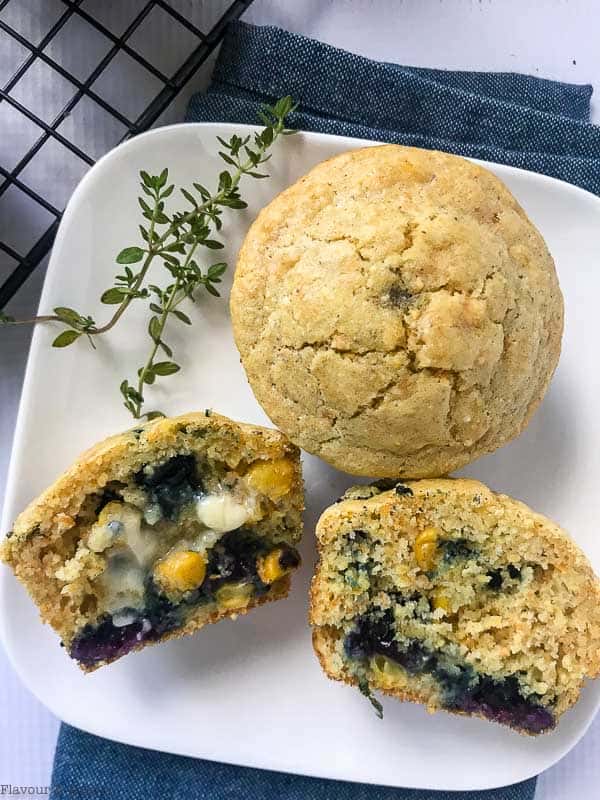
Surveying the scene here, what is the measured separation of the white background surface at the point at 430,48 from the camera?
2.97 metres

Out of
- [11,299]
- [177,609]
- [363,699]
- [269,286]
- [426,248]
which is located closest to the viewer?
[426,248]

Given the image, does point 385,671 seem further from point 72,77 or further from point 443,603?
point 72,77

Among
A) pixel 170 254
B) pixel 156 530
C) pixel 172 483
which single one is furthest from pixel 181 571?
pixel 170 254

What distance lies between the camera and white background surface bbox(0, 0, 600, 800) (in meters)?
2.97

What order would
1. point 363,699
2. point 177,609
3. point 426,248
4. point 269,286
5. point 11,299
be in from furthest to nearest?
point 11,299
point 363,699
point 177,609
point 269,286
point 426,248

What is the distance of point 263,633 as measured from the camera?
2748 millimetres

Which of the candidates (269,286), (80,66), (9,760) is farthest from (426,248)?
(9,760)

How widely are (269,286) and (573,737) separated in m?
1.76

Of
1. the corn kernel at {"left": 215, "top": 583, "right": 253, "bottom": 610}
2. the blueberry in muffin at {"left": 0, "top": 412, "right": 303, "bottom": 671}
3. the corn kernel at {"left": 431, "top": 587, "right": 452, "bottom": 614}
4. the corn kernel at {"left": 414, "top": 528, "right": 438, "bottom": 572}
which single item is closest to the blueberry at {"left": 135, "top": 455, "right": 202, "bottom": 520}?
the blueberry in muffin at {"left": 0, "top": 412, "right": 303, "bottom": 671}

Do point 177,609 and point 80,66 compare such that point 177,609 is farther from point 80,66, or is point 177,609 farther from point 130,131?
point 80,66

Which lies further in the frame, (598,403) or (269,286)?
(598,403)

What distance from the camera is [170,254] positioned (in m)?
2.71

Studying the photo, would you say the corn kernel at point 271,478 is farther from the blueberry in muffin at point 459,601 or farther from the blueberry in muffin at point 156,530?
the blueberry in muffin at point 459,601

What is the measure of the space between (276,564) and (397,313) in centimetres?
87
